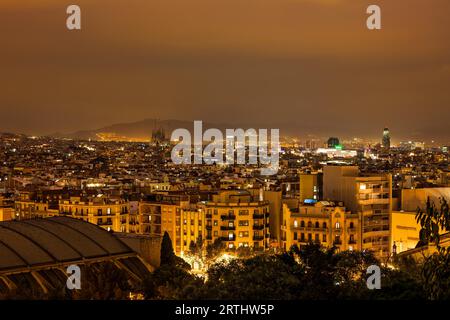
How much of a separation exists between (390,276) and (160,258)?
1181 centimetres

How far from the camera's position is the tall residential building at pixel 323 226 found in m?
42.7

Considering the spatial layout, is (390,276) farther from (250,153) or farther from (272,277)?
(250,153)

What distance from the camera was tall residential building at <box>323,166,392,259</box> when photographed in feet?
147

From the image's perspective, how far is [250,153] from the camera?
14450 cm

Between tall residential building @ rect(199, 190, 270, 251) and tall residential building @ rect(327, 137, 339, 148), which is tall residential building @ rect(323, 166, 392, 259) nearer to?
tall residential building @ rect(199, 190, 270, 251)

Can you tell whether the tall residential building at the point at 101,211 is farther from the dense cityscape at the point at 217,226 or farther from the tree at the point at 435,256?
the tree at the point at 435,256

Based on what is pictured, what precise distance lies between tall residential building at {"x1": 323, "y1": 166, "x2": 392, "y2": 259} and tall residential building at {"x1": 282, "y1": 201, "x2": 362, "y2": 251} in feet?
3.85

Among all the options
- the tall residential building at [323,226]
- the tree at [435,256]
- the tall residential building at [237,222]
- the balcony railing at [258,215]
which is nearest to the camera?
the tree at [435,256]

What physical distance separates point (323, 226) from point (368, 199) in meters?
4.04

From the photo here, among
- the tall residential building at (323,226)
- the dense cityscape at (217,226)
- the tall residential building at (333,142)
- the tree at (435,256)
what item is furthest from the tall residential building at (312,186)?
the tall residential building at (333,142)

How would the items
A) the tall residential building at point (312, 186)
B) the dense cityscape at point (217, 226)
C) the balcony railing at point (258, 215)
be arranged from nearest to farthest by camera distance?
the dense cityscape at point (217, 226), the balcony railing at point (258, 215), the tall residential building at point (312, 186)

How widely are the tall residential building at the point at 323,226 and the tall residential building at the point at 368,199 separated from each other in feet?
3.85

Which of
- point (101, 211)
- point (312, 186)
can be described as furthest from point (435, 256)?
point (101, 211)
